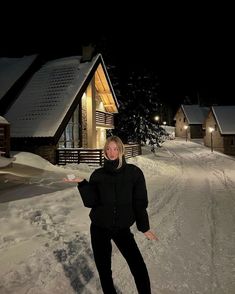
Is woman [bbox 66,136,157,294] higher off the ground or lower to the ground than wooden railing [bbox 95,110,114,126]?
lower

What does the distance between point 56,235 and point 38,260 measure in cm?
132

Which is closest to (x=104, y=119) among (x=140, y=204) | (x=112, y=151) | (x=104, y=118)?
(x=104, y=118)

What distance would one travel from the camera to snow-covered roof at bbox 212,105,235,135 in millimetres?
42656

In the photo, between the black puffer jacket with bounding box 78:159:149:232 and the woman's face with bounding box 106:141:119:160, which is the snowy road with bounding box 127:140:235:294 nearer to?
the black puffer jacket with bounding box 78:159:149:232

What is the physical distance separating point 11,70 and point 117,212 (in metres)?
25.9

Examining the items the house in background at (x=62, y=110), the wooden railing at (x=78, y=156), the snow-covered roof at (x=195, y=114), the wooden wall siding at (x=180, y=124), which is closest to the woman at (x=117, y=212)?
the house in background at (x=62, y=110)

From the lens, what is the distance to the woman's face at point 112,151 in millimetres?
3748

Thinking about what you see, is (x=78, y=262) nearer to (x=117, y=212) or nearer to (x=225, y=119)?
(x=117, y=212)

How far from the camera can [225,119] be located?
44.3 metres

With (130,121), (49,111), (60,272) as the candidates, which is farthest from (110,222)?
(130,121)

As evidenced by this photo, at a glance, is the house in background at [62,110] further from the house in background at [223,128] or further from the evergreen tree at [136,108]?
the house in background at [223,128]

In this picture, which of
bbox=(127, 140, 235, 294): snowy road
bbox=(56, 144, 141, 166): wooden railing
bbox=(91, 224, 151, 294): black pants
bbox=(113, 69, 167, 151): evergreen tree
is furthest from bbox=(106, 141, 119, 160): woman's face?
bbox=(113, 69, 167, 151): evergreen tree

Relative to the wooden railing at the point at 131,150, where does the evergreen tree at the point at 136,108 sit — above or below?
above

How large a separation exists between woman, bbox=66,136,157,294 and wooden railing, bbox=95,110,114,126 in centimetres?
2348
